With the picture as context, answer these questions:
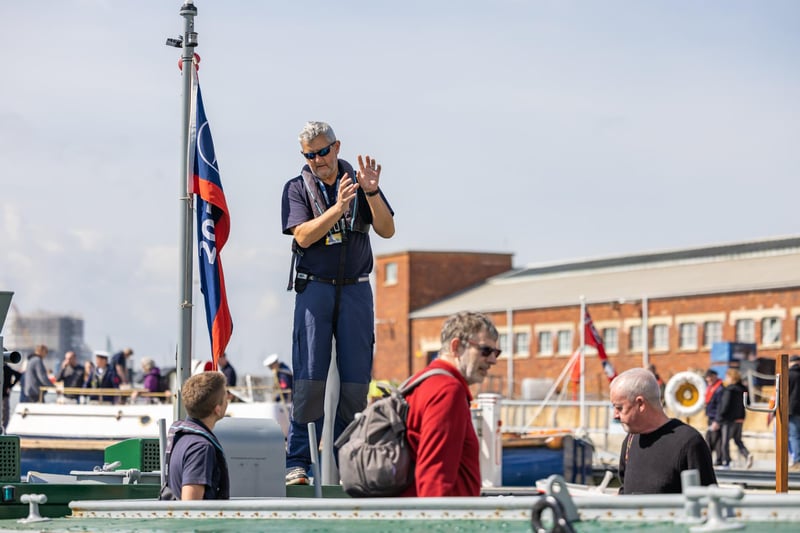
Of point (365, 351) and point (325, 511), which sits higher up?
point (365, 351)

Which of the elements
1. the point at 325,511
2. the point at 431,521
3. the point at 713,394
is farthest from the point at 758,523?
the point at 713,394

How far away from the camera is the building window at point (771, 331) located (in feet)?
189

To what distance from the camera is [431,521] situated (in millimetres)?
5051

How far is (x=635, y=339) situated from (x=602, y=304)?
2.68 meters

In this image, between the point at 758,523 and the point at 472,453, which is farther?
the point at 472,453

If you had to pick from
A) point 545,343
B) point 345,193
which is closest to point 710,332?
point 545,343

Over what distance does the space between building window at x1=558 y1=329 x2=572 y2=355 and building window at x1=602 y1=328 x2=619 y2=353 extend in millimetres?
2470

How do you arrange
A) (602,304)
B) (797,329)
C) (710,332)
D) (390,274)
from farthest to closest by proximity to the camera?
1. (390,274)
2. (602,304)
3. (710,332)
4. (797,329)

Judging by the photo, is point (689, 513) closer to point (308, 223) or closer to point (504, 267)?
point (308, 223)

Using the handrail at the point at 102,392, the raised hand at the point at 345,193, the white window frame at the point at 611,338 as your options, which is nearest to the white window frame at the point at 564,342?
the white window frame at the point at 611,338

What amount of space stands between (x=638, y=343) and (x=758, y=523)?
61777 millimetres

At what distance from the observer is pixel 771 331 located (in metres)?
58.2

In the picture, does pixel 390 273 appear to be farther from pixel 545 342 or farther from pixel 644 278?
pixel 644 278

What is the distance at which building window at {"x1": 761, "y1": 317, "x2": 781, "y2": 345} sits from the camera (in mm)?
57625
